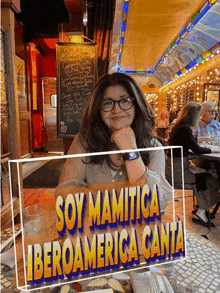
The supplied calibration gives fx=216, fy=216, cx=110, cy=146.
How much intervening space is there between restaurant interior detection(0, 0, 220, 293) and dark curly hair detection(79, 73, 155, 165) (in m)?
0.11

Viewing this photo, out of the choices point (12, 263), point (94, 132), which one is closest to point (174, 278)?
Answer: point (12, 263)

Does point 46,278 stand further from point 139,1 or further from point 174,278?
point 139,1

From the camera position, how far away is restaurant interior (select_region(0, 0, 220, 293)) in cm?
65

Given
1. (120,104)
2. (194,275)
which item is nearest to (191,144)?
(120,104)

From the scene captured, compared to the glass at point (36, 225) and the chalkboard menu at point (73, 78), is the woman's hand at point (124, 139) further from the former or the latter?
the chalkboard menu at point (73, 78)

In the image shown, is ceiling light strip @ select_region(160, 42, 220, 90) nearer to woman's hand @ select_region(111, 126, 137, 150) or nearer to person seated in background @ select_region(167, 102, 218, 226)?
person seated in background @ select_region(167, 102, 218, 226)

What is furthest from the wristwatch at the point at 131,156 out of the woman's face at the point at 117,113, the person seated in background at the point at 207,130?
the person seated in background at the point at 207,130

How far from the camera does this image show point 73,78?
329cm

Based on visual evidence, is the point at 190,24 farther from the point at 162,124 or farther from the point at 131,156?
the point at 131,156

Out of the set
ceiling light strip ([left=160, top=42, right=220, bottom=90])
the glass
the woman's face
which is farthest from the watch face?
ceiling light strip ([left=160, top=42, right=220, bottom=90])

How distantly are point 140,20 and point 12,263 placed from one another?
238 inches

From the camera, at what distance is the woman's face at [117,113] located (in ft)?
2.89

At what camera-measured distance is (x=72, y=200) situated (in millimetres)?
527

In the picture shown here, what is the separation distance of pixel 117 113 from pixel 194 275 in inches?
24.3
